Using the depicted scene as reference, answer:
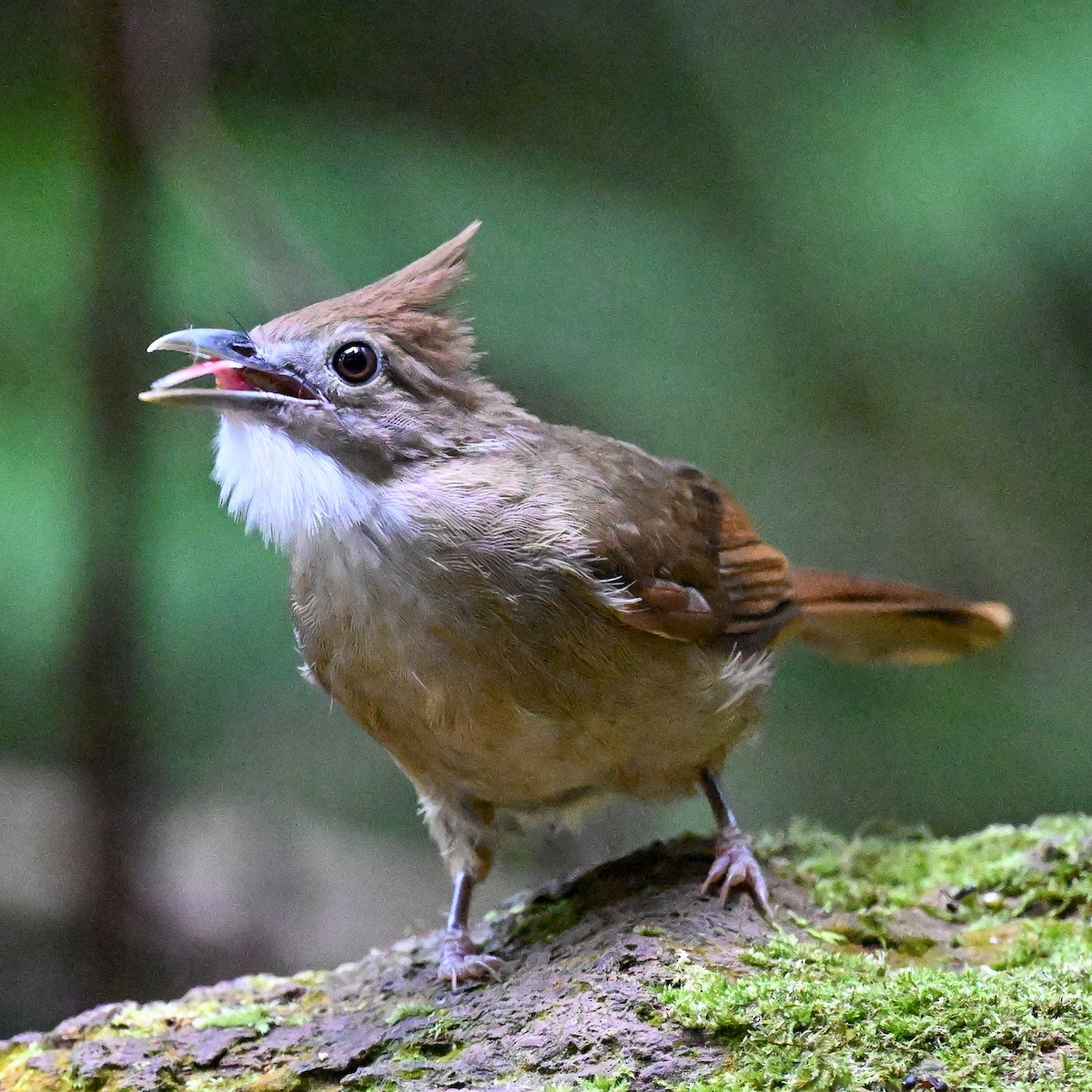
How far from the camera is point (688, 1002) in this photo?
2566 millimetres

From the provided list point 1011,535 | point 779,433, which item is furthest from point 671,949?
point 1011,535

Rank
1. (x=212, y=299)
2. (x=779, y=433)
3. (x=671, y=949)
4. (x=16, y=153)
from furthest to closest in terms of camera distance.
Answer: (x=779, y=433) < (x=212, y=299) < (x=16, y=153) < (x=671, y=949)

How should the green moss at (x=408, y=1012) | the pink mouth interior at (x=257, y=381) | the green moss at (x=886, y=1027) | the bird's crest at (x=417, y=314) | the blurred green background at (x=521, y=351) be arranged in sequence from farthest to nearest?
the blurred green background at (x=521, y=351)
the bird's crest at (x=417, y=314)
the pink mouth interior at (x=257, y=381)
the green moss at (x=408, y=1012)
the green moss at (x=886, y=1027)

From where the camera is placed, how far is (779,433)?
536 centimetres

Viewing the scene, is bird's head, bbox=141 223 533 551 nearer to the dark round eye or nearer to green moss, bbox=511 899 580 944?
the dark round eye

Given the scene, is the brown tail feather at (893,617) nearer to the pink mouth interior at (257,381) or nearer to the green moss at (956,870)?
the green moss at (956,870)

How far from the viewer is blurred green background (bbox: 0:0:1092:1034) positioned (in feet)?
14.1

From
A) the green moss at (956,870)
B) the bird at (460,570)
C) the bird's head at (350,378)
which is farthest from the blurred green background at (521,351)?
the bird's head at (350,378)

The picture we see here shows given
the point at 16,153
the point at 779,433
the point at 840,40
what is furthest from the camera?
the point at 779,433

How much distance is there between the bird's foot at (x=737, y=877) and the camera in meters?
3.28

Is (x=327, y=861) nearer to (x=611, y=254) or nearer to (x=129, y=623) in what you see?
(x=129, y=623)

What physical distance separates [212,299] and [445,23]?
1.39 meters

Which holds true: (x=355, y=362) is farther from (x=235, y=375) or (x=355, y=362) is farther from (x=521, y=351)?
(x=521, y=351)

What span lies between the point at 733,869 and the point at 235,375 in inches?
76.0
